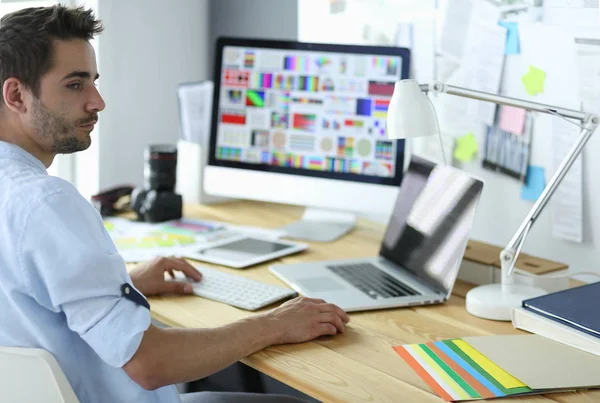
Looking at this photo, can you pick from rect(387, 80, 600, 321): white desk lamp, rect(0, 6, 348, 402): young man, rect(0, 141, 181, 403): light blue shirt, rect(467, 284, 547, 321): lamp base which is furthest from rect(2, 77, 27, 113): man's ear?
rect(467, 284, 547, 321): lamp base

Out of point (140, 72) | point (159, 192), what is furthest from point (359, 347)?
point (140, 72)

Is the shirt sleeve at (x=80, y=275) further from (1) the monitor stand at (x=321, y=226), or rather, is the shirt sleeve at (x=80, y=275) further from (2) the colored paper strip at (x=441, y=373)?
(1) the monitor stand at (x=321, y=226)

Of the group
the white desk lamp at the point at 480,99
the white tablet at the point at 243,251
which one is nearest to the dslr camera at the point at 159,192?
the white tablet at the point at 243,251

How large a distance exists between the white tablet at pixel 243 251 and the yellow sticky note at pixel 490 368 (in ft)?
2.13

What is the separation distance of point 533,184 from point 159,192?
1006 millimetres

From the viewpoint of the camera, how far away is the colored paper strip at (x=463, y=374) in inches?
49.0

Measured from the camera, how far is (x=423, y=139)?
2281mm

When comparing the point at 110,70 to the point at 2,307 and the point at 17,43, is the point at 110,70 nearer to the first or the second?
the point at 17,43

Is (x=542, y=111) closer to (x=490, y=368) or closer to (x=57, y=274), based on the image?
(x=490, y=368)

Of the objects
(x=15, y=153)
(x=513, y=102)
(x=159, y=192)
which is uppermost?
(x=513, y=102)

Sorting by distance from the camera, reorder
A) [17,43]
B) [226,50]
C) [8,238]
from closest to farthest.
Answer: [8,238] → [17,43] → [226,50]

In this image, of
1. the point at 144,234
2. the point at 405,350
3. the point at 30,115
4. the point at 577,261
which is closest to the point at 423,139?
the point at 577,261

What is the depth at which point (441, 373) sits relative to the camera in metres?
1.32

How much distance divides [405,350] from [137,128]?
162 cm
